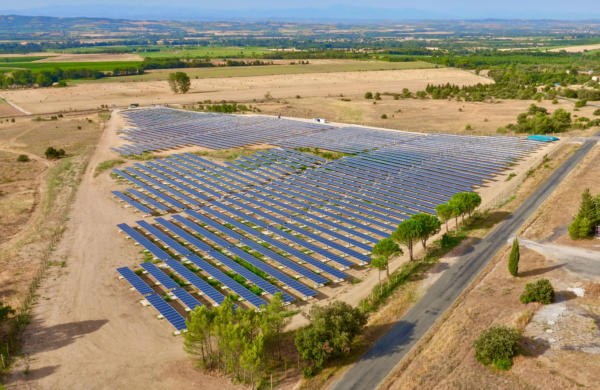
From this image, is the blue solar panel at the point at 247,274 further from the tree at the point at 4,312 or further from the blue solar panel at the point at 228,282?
the tree at the point at 4,312

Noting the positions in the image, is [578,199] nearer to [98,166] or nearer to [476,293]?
[476,293]

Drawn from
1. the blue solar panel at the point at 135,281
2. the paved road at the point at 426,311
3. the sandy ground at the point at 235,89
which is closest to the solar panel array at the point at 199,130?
the sandy ground at the point at 235,89

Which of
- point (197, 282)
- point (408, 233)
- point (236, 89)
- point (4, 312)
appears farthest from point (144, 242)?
point (236, 89)

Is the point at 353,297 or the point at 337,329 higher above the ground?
the point at 337,329

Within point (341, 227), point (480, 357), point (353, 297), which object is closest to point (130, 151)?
point (341, 227)

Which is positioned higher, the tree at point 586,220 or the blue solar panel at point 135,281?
the tree at point 586,220

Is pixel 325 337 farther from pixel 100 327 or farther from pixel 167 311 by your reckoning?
pixel 100 327
